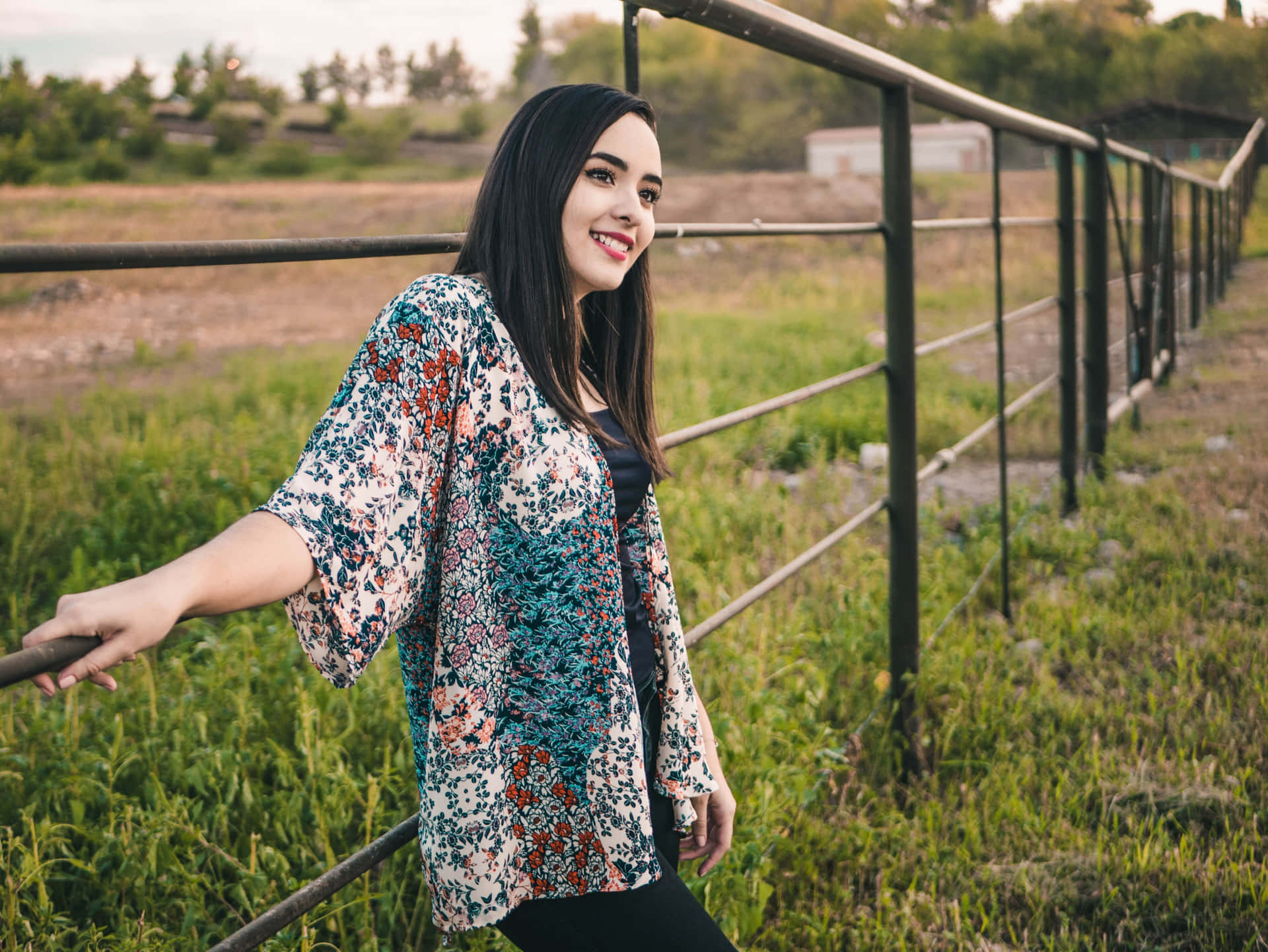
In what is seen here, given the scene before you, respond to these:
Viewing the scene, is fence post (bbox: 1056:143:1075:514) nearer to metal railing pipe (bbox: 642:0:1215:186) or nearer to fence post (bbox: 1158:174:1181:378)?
metal railing pipe (bbox: 642:0:1215:186)

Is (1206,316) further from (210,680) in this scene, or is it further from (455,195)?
(455,195)

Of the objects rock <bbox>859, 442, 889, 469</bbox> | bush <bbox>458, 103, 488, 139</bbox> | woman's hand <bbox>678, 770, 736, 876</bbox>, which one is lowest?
rock <bbox>859, 442, 889, 469</bbox>

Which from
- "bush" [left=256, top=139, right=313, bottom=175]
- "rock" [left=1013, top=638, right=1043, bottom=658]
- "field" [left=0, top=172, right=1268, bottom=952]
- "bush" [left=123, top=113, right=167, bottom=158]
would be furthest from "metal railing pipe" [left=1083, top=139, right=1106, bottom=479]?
"bush" [left=123, top=113, right=167, bottom=158]

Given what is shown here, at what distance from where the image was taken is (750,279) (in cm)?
1717

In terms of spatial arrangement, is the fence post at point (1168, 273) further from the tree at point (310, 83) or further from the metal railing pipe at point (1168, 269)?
the tree at point (310, 83)

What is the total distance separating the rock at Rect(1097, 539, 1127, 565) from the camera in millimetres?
4148

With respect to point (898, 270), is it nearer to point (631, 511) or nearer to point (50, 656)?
point (631, 511)

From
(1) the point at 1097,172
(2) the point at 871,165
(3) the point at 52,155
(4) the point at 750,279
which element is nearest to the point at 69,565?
(1) the point at 1097,172

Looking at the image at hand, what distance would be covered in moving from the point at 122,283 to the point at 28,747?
16.0 m

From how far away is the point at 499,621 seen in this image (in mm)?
1177

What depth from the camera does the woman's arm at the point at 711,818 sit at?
4.91 feet

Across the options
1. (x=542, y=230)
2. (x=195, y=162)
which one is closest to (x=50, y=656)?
(x=542, y=230)

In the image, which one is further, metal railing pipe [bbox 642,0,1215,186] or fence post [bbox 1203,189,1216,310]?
fence post [bbox 1203,189,1216,310]

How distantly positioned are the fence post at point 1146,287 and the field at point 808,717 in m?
0.43
